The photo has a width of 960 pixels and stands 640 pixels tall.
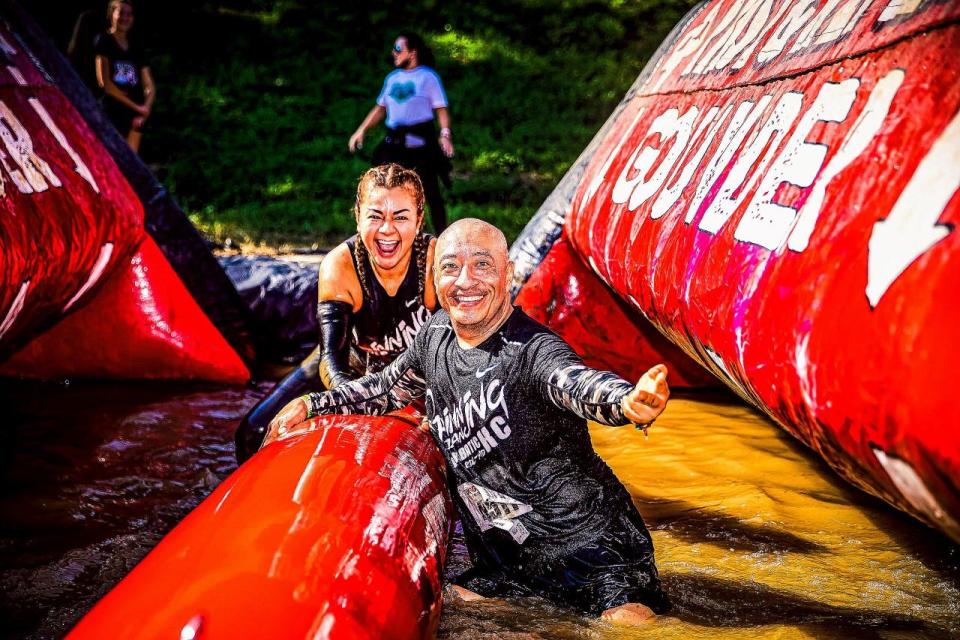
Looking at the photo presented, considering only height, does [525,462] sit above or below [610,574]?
above

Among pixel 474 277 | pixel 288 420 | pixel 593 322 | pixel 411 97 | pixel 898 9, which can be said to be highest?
pixel 411 97

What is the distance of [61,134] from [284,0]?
12991mm

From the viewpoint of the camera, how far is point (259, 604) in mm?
1649

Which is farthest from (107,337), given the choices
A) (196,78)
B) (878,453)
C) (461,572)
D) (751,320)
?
(196,78)

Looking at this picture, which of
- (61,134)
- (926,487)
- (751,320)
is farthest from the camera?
(61,134)

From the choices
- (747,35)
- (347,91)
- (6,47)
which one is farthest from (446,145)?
(347,91)

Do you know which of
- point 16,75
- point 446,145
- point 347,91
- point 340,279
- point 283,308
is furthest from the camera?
point 347,91

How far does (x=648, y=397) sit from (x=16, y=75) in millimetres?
3528

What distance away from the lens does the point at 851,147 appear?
191 cm

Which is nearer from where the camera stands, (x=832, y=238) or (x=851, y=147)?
(x=832, y=238)

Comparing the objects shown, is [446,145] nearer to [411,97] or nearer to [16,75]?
[411,97]

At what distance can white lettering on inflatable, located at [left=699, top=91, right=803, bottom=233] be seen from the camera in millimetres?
2352

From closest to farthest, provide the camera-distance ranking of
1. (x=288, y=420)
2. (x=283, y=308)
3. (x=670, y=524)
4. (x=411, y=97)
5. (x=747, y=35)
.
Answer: (x=288, y=420) → (x=670, y=524) → (x=747, y=35) → (x=283, y=308) → (x=411, y=97)

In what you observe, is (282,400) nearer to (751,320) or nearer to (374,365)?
(374,365)
